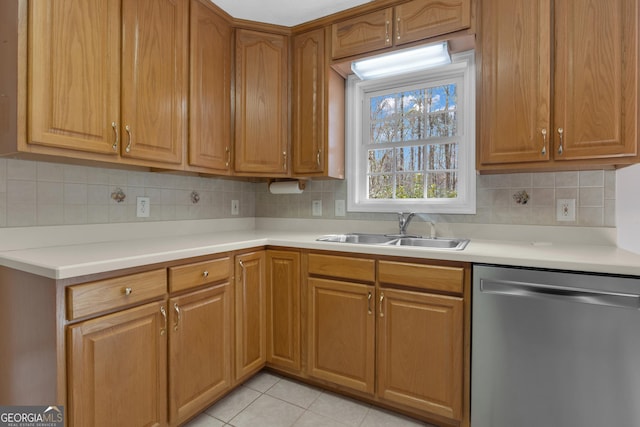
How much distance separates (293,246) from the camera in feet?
6.29

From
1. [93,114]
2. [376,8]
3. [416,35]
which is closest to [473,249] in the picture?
[416,35]

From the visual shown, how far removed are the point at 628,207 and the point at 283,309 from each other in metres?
1.95

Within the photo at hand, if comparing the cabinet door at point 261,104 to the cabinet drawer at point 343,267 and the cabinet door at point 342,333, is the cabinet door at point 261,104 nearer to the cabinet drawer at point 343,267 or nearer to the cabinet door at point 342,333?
the cabinet drawer at point 343,267

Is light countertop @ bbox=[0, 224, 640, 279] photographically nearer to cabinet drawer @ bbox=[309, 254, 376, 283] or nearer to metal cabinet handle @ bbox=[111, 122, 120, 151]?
cabinet drawer @ bbox=[309, 254, 376, 283]

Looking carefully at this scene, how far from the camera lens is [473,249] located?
1.58 m

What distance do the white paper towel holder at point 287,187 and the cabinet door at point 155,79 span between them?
0.86 meters

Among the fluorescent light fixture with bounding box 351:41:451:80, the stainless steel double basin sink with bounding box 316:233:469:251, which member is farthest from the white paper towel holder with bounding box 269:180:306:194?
the fluorescent light fixture with bounding box 351:41:451:80

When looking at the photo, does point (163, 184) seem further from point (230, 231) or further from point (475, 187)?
point (475, 187)

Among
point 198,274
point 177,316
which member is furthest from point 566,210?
point 177,316

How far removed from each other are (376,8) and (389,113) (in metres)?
0.71

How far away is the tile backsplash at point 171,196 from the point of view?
1.51m

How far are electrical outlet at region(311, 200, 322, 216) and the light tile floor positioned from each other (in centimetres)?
123

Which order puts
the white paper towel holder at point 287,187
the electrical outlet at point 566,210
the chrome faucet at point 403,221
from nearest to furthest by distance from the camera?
the electrical outlet at point 566,210
the chrome faucet at point 403,221
the white paper towel holder at point 287,187

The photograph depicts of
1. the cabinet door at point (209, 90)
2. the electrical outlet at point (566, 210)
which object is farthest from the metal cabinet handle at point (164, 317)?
the electrical outlet at point (566, 210)
